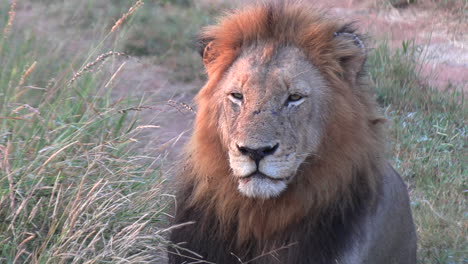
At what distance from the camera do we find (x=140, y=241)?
159 inches

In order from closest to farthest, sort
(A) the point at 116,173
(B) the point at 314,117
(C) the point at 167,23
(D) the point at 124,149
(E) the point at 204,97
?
(B) the point at 314,117
(E) the point at 204,97
(A) the point at 116,173
(D) the point at 124,149
(C) the point at 167,23

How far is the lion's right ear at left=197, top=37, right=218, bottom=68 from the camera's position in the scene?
4.04 metres

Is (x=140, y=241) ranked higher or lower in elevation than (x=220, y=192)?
lower

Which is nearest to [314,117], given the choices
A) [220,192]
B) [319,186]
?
[319,186]

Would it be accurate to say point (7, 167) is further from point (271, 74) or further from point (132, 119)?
point (132, 119)

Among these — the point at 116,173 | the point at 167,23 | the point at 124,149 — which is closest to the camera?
the point at 116,173

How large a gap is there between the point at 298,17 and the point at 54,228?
5.08 feet

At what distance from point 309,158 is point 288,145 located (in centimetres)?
22

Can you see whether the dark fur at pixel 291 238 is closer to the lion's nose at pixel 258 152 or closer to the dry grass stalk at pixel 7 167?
the lion's nose at pixel 258 152

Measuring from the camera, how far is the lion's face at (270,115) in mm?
3473

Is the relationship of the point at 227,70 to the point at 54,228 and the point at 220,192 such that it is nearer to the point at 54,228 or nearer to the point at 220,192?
the point at 220,192

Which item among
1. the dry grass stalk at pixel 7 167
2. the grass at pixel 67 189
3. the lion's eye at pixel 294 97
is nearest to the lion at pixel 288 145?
the lion's eye at pixel 294 97

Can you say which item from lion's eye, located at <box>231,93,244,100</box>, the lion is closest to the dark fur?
the lion

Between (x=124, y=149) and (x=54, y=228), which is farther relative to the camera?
(x=124, y=149)
